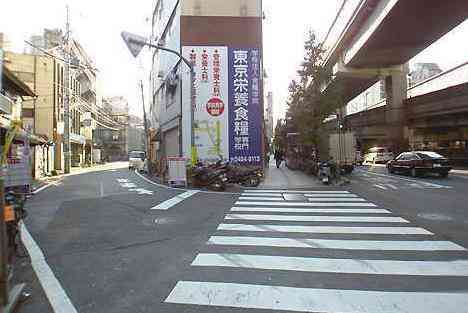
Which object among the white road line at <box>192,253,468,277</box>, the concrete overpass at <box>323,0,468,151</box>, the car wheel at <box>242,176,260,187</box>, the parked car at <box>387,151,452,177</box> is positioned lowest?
the white road line at <box>192,253,468,277</box>

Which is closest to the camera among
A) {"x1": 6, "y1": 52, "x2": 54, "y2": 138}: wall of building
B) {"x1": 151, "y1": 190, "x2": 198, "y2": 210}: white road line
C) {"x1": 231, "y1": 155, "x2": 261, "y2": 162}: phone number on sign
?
{"x1": 151, "y1": 190, "x2": 198, "y2": 210}: white road line

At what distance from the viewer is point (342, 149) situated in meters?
24.6

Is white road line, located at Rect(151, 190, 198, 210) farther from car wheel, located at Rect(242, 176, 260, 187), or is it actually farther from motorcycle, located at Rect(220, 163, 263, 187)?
car wheel, located at Rect(242, 176, 260, 187)

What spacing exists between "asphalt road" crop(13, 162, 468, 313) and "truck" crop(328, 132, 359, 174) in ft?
40.7

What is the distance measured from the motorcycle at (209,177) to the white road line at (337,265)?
1070cm

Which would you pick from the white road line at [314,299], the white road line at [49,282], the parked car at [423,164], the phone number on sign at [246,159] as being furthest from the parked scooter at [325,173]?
the white road line at [314,299]

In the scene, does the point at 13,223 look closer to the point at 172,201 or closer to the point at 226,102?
the point at 172,201

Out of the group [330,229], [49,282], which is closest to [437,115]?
[330,229]

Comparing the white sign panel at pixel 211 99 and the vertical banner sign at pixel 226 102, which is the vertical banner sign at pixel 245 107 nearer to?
the vertical banner sign at pixel 226 102

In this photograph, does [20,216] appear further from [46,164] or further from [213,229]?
[46,164]

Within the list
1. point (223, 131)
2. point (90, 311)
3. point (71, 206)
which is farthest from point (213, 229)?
point (223, 131)

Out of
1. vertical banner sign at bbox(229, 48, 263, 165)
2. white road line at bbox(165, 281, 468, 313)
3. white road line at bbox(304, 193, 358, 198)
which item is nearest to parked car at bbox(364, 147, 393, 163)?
vertical banner sign at bbox(229, 48, 263, 165)

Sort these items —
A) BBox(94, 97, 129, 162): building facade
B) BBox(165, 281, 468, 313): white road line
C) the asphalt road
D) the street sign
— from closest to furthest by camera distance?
1. BBox(165, 281, 468, 313): white road line
2. the asphalt road
3. the street sign
4. BBox(94, 97, 129, 162): building facade

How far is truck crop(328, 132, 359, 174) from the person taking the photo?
959 inches
